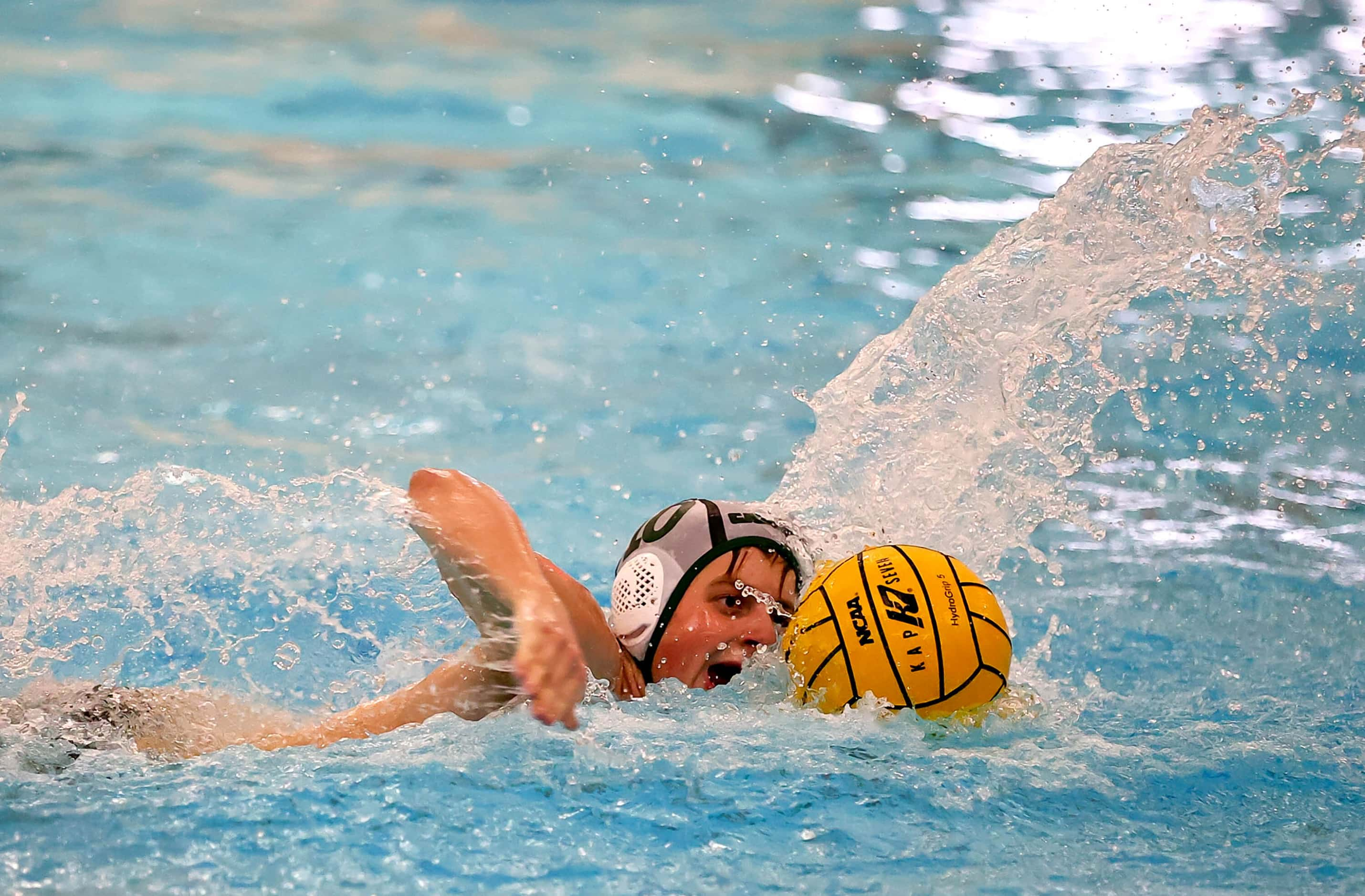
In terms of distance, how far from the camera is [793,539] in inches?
122

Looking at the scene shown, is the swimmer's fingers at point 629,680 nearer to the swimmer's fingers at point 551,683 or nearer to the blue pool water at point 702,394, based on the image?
the blue pool water at point 702,394

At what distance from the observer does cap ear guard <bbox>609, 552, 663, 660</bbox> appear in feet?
9.68

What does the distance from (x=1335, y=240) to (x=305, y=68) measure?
5.63m

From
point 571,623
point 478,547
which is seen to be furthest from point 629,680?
point 478,547

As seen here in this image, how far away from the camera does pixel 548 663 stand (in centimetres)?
225

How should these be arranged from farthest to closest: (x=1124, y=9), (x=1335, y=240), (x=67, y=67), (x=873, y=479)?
(x=1124, y=9)
(x=67, y=67)
(x=1335, y=240)
(x=873, y=479)

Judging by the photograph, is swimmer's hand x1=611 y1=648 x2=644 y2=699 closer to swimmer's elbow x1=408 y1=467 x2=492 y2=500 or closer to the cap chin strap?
the cap chin strap

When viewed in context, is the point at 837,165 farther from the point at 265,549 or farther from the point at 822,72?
the point at 265,549

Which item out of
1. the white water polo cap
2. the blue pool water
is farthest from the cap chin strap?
the blue pool water

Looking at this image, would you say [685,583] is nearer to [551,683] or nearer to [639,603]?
[639,603]

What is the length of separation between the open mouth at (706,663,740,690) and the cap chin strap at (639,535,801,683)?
0.43 ft

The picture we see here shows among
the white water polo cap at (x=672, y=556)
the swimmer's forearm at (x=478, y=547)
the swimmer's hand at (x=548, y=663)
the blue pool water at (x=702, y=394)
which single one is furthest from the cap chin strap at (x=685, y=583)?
the swimmer's hand at (x=548, y=663)

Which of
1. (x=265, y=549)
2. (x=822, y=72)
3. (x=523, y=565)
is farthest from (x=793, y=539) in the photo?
(x=822, y=72)

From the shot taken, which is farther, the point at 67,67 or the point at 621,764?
the point at 67,67
